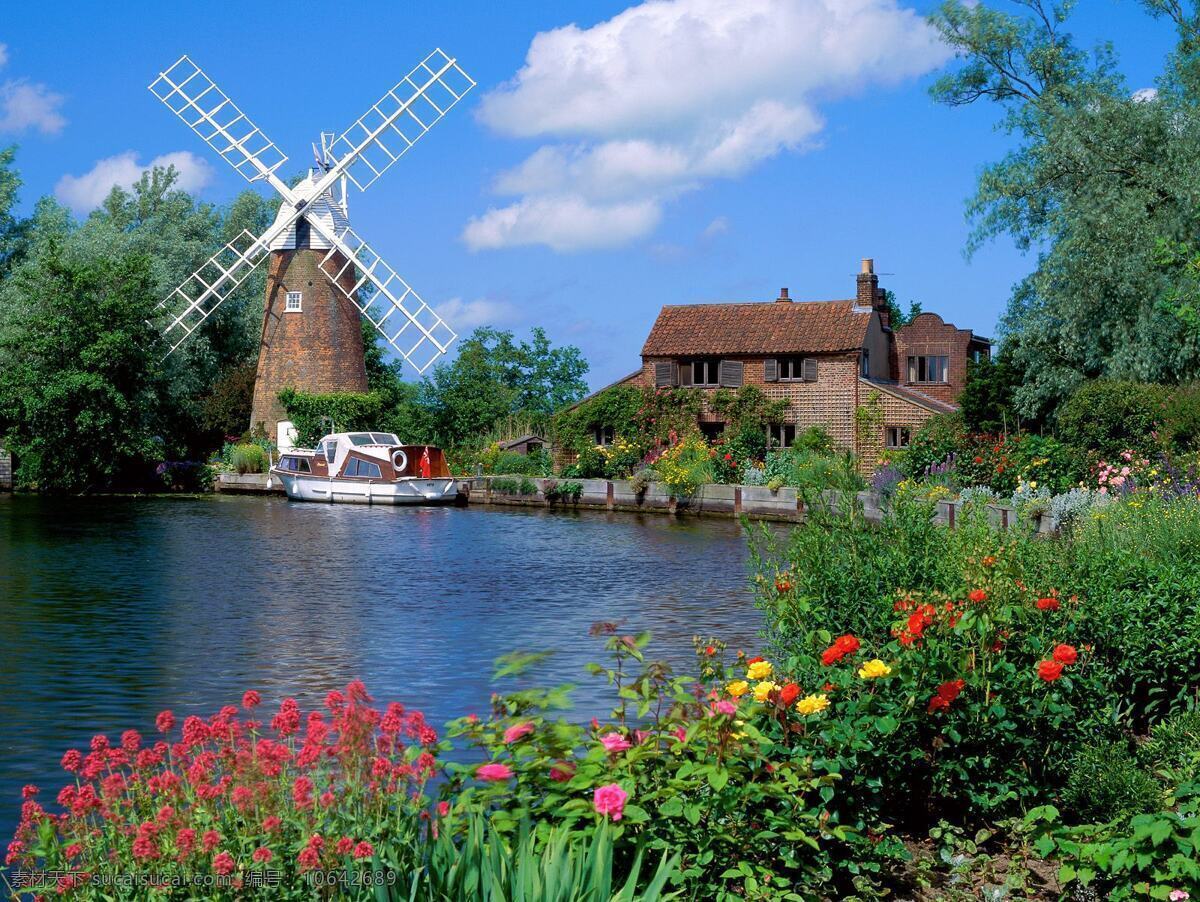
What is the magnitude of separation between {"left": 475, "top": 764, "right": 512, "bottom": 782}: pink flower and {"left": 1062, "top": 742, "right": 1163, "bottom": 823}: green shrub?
2.98 m

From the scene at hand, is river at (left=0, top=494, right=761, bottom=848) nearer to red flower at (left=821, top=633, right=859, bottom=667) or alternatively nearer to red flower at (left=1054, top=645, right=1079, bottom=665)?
red flower at (left=821, top=633, right=859, bottom=667)

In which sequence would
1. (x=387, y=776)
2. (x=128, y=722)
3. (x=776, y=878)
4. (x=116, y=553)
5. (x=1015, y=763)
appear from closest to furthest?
(x=387, y=776)
(x=776, y=878)
(x=1015, y=763)
(x=128, y=722)
(x=116, y=553)

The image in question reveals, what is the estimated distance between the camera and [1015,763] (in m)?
6.52

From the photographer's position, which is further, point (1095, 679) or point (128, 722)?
point (128, 722)

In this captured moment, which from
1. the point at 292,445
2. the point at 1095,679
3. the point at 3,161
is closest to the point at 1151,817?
the point at 1095,679

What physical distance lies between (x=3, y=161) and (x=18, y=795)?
59893mm

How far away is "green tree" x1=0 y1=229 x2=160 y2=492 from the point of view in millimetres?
46969

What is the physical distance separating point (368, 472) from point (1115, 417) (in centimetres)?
2643

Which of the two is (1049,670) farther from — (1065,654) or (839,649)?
(839,649)

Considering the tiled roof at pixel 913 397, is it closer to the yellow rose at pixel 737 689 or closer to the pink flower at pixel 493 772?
the yellow rose at pixel 737 689

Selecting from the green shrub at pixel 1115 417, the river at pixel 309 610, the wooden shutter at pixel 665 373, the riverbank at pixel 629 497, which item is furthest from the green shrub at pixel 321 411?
the green shrub at pixel 1115 417

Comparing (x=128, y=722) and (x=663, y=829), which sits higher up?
(x=663, y=829)

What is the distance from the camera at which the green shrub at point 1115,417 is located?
2467 centimetres

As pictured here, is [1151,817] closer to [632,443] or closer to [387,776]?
[387,776]
